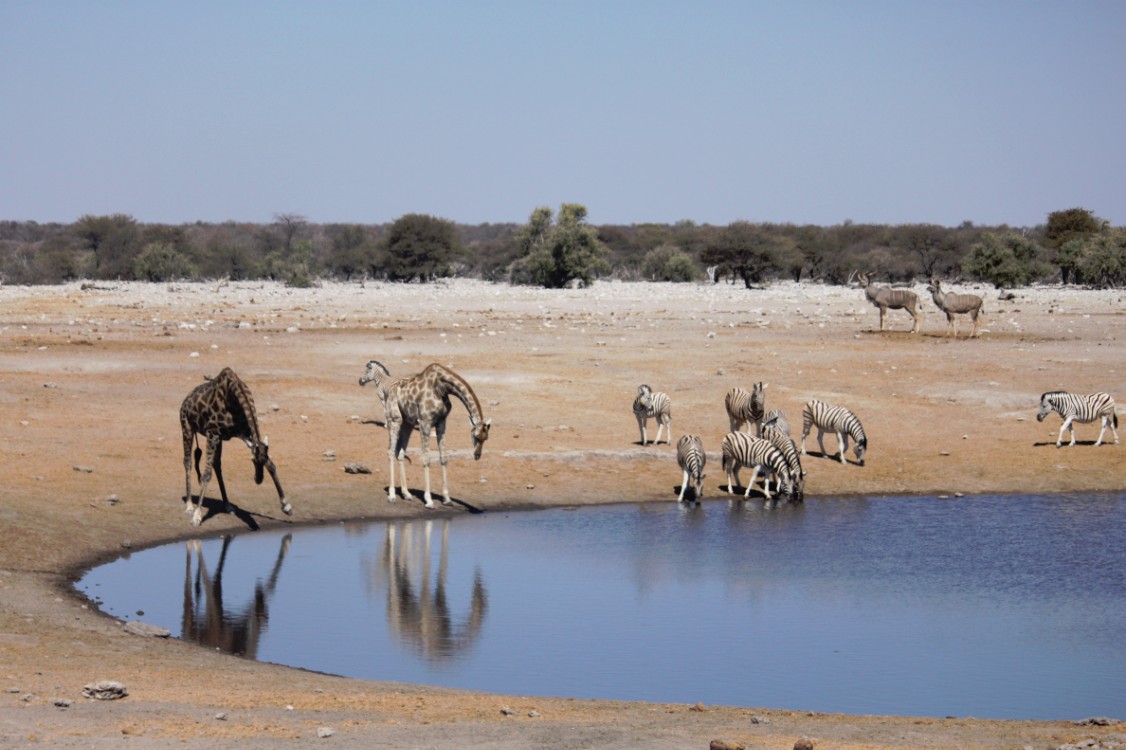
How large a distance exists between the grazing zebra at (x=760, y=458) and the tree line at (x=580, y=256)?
134 ft

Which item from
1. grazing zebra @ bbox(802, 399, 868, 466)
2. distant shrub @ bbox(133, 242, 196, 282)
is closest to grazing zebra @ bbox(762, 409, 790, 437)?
grazing zebra @ bbox(802, 399, 868, 466)

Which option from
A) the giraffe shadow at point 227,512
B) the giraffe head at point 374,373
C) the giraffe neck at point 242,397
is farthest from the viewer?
the giraffe head at point 374,373

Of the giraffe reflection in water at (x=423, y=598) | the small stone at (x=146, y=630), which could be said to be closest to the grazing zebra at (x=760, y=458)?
the giraffe reflection in water at (x=423, y=598)

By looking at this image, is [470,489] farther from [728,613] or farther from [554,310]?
[554,310]

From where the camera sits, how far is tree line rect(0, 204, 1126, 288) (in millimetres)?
61266

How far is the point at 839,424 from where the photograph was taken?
21766mm

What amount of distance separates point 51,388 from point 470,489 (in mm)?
9248

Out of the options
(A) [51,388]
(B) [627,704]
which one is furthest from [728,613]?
(A) [51,388]

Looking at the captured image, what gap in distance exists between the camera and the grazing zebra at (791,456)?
1973 centimetres

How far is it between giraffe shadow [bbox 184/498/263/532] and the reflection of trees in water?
1.37 metres

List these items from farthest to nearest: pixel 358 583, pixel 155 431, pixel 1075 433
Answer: pixel 1075 433
pixel 155 431
pixel 358 583

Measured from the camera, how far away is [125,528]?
16.5m


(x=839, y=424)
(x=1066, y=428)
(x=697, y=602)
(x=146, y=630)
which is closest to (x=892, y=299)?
(x=1066, y=428)

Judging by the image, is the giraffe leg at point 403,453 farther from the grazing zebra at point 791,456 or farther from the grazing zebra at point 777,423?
the grazing zebra at point 777,423
